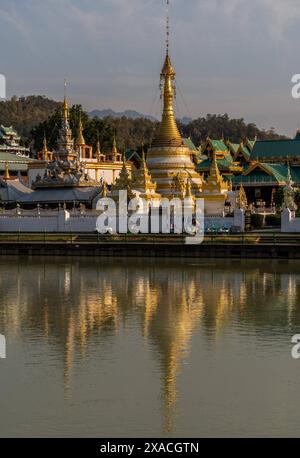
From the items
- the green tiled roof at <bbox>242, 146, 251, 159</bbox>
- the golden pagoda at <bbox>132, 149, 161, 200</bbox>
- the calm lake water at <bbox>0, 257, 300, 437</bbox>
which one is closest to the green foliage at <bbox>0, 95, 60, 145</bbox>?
the green tiled roof at <bbox>242, 146, 251, 159</bbox>

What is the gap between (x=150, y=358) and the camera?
55.4 feet

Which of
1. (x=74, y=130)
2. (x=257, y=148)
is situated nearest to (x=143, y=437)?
(x=257, y=148)

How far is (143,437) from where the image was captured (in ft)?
40.9

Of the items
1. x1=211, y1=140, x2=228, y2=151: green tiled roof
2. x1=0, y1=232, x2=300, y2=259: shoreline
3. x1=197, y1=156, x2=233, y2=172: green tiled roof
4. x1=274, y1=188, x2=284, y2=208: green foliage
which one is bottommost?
x1=0, y1=232, x2=300, y2=259: shoreline

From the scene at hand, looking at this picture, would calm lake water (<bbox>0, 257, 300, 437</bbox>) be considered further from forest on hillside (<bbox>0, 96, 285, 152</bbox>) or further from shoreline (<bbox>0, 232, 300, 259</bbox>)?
forest on hillside (<bbox>0, 96, 285, 152</bbox>)

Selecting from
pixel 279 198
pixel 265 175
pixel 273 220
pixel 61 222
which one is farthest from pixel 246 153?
pixel 61 222

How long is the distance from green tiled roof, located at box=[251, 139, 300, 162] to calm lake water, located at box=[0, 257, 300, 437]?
35436 millimetres

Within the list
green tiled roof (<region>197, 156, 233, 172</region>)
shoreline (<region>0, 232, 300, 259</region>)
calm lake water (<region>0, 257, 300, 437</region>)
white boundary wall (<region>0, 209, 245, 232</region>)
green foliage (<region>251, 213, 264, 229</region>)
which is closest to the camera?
calm lake water (<region>0, 257, 300, 437</region>)

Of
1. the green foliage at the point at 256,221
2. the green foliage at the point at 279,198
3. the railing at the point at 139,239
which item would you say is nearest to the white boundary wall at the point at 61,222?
the railing at the point at 139,239

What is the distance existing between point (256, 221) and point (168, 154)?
26.3ft

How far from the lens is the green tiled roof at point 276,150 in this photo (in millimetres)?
63438

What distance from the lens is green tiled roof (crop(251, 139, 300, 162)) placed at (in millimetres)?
63438

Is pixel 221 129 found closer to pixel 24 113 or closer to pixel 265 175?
pixel 24 113

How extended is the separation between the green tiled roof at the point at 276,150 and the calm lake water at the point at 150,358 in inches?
1395
